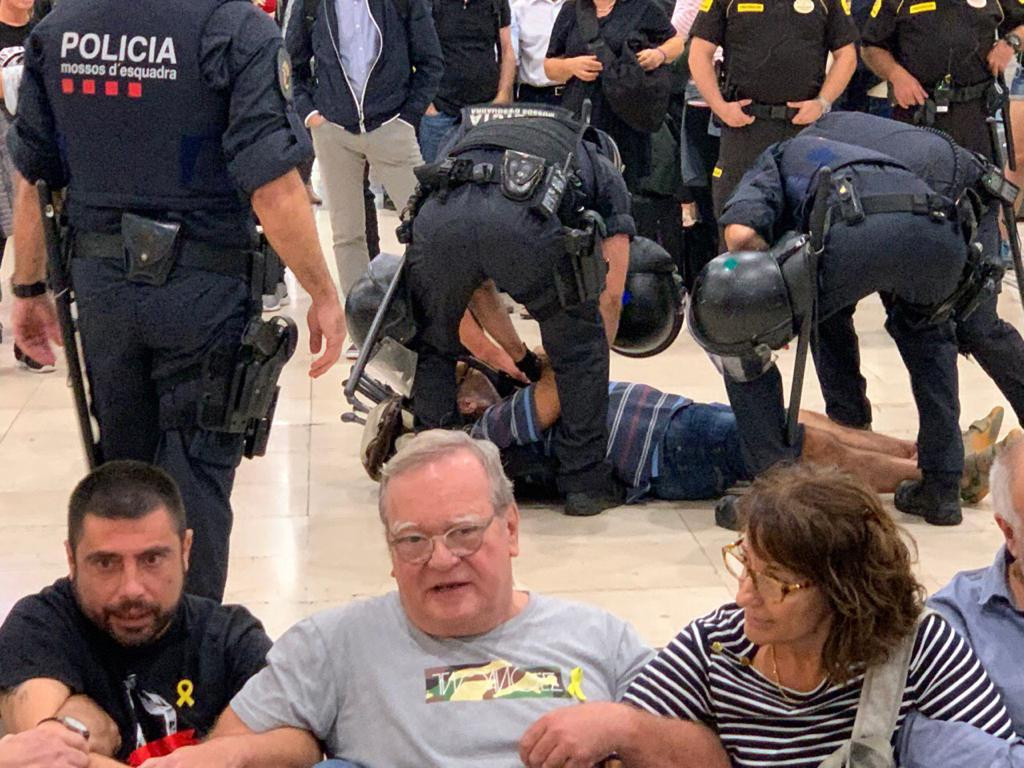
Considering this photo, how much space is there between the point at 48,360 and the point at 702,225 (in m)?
3.74

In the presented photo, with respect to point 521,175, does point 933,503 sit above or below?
below

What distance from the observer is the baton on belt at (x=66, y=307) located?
9.90 ft

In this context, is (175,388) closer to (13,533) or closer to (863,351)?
(13,533)

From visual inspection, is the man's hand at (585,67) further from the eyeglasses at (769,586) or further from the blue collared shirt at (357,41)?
the eyeglasses at (769,586)

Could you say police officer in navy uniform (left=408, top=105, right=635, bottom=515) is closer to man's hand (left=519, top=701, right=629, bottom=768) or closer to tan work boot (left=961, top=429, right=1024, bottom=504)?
tan work boot (left=961, top=429, right=1024, bottom=504)

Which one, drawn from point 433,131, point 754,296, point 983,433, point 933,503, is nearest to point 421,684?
point 754,296

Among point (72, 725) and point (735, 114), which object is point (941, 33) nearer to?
point (735, 114)

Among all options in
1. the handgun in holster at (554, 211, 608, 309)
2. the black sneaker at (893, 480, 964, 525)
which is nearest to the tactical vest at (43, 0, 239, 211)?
the handgun in holster at (554, 211, 608, 309)

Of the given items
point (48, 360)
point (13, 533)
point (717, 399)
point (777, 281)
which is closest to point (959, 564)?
point (777, 281)

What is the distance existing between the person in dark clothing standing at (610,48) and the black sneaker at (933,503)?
2.61m

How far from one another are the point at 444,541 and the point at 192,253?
1.15 meters

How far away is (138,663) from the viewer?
2.26 metres

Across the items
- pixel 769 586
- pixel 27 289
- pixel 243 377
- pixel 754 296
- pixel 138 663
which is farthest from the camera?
pixel 754 296

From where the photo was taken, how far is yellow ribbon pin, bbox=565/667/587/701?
212 cm
